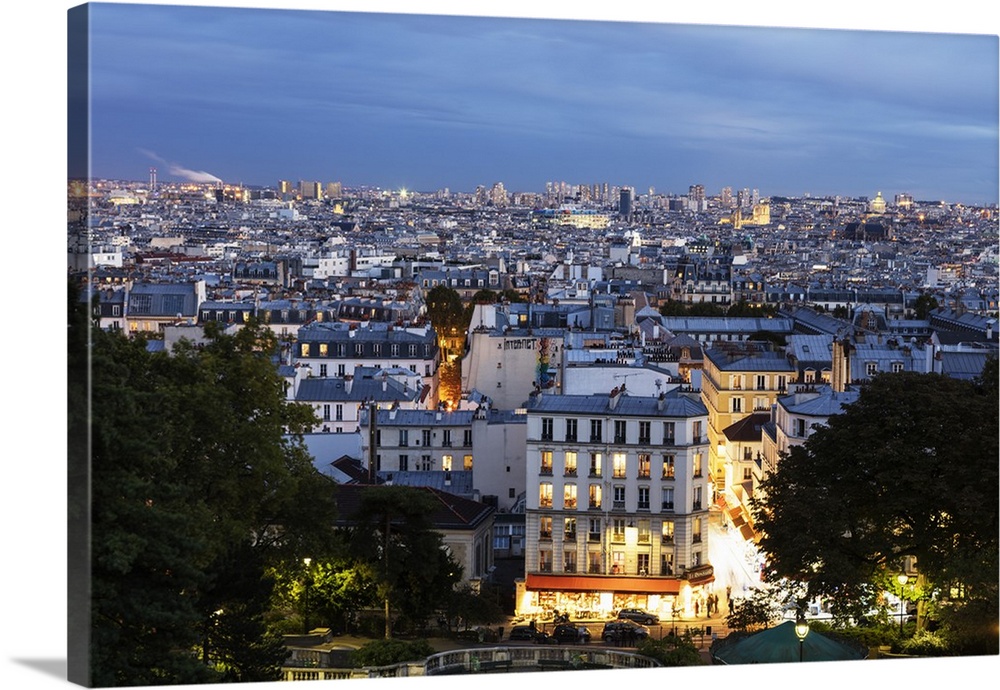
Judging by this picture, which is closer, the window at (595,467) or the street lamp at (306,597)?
the street lamp at (306,597)

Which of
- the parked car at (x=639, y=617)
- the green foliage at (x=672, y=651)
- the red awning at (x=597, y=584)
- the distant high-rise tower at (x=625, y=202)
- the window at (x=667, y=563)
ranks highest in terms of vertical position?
the distant high-rise tower at (x=625, y=202)

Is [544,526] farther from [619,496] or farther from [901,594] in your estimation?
[901,594]

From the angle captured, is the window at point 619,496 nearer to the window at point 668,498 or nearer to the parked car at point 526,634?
the window at point 668,498

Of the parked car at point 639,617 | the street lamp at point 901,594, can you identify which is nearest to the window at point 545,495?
the parked car at point 639,617

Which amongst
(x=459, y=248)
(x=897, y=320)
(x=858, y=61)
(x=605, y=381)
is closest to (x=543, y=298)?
(x=459, y=248)

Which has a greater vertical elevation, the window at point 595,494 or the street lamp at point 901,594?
the window at point 595,494

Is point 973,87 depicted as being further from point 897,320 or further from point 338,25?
point 897,320

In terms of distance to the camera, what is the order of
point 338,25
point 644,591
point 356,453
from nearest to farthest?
point 338,25, point 644,591, point 356,453
